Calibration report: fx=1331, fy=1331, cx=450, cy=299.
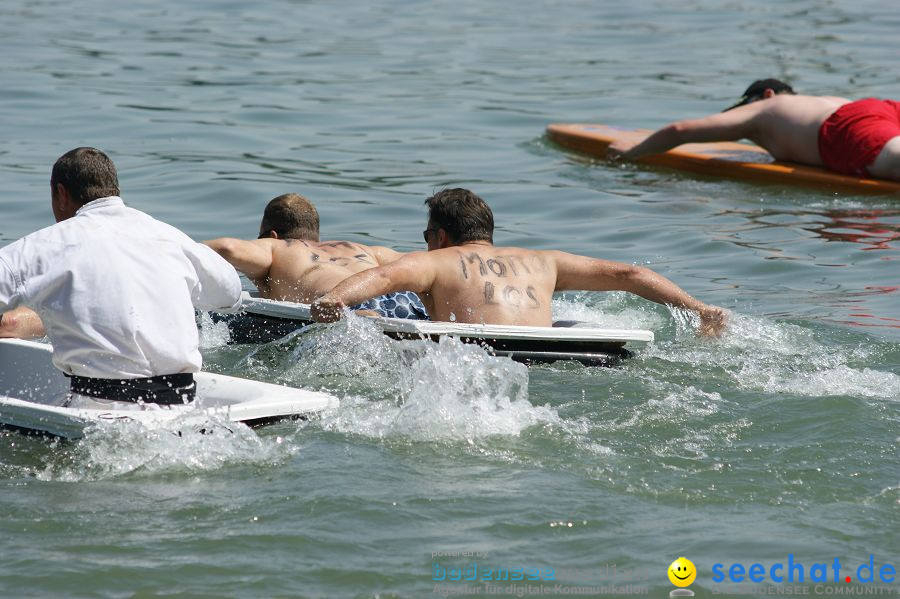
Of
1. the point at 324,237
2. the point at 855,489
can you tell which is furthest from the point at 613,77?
the point at 855,489

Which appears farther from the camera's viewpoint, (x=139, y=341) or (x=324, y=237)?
(x=324, y=237)

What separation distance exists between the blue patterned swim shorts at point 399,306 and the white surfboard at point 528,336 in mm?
517

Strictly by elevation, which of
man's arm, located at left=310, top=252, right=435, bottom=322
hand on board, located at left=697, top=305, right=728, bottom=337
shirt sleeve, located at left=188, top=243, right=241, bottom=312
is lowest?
hand on board, located at left=697, top=305, right=728, bottom=337

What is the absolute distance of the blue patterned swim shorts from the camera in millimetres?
7016

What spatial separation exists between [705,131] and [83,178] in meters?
7.32

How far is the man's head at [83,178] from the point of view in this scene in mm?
4941

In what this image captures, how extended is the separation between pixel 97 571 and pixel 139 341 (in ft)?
3.42

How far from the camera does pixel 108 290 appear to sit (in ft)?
15.5

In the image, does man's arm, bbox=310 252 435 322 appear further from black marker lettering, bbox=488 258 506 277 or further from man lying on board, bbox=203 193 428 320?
man lying on board, bbox=203 193 428 320

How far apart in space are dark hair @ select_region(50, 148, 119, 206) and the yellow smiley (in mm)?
2454

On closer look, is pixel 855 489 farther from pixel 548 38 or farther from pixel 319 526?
pixel 548 38

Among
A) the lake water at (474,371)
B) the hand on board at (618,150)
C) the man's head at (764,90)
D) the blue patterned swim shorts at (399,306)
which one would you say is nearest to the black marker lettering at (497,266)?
the lake water at (474,371)

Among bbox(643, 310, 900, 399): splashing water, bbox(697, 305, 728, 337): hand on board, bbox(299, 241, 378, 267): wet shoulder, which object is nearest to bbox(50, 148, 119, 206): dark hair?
bbox(299, 241, 378, 267): wet shoulder

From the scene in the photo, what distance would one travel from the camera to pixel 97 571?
13.2 feet
